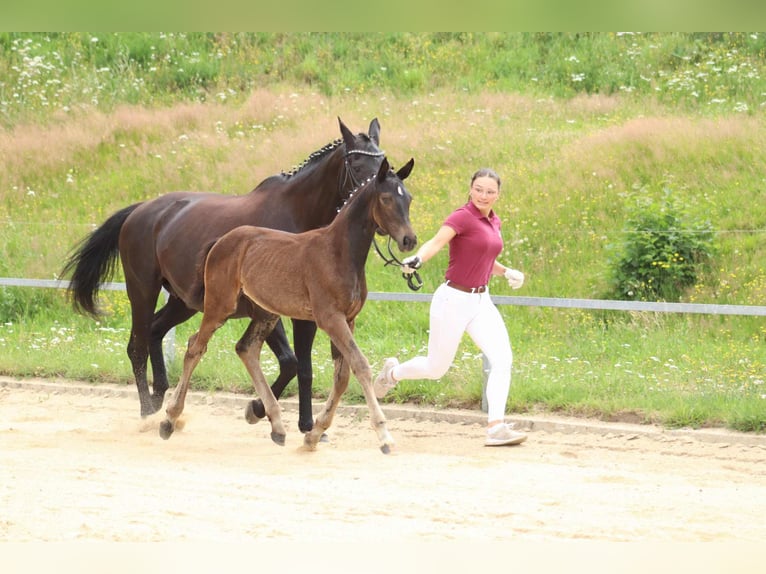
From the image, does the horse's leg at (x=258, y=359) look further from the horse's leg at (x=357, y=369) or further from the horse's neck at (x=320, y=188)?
the horse's neck at (x=320, y=188)

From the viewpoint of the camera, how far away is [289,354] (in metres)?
6.79

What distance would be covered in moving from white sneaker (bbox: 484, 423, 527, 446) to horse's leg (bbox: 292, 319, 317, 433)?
119 centimetres

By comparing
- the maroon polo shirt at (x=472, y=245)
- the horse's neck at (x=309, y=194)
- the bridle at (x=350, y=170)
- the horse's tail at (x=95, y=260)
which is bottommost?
the horse's tail at (x=95, y=260)

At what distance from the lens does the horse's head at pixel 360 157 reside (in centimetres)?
603

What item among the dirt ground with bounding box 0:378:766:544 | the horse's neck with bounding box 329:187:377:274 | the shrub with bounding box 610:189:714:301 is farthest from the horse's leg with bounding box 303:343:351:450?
the shrub with bounding box 610:189:714:301

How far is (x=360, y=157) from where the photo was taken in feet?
19.9

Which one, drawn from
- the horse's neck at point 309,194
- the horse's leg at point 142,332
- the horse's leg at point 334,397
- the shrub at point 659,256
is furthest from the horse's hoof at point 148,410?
the shrub at point 659,256

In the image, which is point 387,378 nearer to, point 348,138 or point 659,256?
point 348,138

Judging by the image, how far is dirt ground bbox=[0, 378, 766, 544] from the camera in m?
4.26

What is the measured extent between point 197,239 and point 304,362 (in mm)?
1106

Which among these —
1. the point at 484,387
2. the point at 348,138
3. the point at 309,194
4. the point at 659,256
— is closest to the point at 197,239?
the point at 309,194

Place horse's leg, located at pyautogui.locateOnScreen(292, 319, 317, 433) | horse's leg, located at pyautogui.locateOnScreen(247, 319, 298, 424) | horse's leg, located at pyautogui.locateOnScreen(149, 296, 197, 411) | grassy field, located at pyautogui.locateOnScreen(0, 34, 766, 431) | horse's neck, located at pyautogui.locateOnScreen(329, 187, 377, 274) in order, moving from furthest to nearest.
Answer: grassy field, located at pyautogui.locateOnScreen(0, 34, 766, 431)
horse's leg, located at pyautogui.locateOnScreen(149, 296, 197, 411)
horse's leg, located at pyautogui.locateOnScreen(247, 319, 298, 424)
horse's leg, located at pyautogui.locateOnScreen(292, 319, 317, 433)
horse's neck, located at pyautogui.locateOnScreen(329, 187, 377, 274)

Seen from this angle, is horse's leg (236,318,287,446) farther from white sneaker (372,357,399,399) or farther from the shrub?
the shrub

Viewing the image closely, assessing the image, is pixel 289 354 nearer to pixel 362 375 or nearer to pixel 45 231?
pixel 362 375
